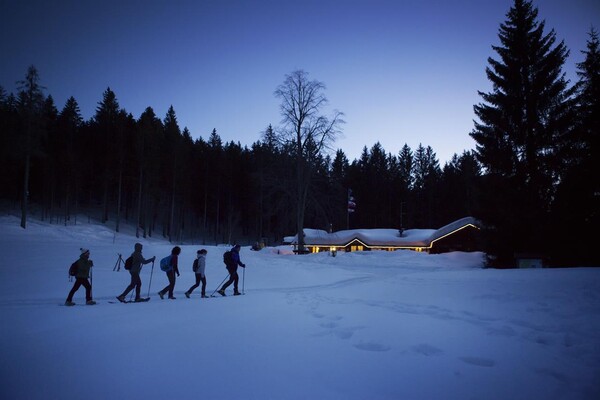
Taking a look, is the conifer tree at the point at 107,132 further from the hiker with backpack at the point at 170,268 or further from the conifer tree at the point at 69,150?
the hiker with backpack at the point at 170,268

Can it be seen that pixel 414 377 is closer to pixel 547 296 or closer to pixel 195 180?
pixel 547 296

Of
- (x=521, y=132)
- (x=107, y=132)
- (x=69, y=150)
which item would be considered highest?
(x=107, y=132)

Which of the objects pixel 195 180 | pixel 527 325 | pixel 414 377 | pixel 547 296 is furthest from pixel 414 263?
pixel 195 180

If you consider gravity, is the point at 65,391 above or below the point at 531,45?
below

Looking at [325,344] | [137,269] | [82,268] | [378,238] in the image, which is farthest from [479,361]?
[378,238]

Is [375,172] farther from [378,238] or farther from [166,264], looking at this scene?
[166,264]

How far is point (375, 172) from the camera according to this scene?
69250 millimetres

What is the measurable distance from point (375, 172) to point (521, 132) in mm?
49333

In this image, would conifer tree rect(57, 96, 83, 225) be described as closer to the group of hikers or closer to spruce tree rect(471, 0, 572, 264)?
the group of hikers

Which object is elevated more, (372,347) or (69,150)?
(69,150)

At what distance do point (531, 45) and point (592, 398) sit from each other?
941 inches

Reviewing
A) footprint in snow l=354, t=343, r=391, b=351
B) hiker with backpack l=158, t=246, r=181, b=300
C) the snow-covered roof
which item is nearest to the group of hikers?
hiker with backpack l=158, t=246, r=181, b=300

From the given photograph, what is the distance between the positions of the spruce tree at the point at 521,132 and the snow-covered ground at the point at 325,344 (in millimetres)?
9075

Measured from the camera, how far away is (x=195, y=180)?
5641 cm
